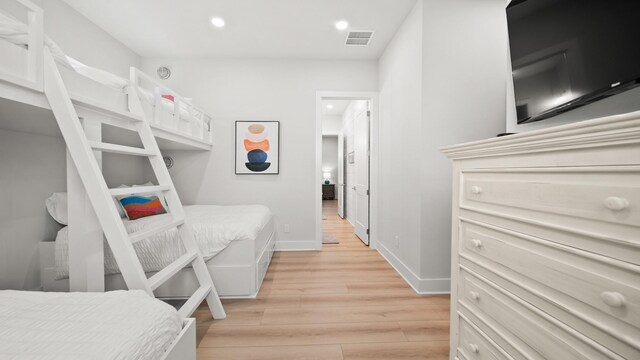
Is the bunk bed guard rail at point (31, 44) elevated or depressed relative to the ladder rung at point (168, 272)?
elevated

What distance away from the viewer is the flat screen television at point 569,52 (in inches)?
29.5

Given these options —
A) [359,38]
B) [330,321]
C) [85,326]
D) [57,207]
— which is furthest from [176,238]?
[359,38]

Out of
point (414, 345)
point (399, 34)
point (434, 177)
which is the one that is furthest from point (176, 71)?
point (414, 345)

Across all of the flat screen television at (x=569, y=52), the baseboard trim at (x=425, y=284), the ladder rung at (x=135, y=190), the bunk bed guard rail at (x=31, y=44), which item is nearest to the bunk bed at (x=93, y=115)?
the bunk bed guard rail at (x=31, y=44)

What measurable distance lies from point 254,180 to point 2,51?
94.7 inches

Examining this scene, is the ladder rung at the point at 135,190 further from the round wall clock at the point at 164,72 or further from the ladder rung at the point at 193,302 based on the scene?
the round wall clock at the point at 164,72

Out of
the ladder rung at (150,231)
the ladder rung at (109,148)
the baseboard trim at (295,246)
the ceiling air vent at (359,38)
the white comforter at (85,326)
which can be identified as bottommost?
the baseboard trim at (295,246)

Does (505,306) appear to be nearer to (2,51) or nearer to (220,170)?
(2,51)

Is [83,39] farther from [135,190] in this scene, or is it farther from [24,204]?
[135,190]

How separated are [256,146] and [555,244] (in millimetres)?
3064

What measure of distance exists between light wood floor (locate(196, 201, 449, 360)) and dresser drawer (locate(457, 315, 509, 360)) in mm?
370

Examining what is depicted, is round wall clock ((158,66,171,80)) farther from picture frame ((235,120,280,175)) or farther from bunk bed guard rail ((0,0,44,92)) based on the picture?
bunk bed guard rail ((0,0,44,92))

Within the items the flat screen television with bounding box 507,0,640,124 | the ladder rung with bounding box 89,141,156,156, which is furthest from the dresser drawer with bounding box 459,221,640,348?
the ladder rung with bounding box 89,141,156,156

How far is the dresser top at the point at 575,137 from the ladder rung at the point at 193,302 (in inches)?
62.9
